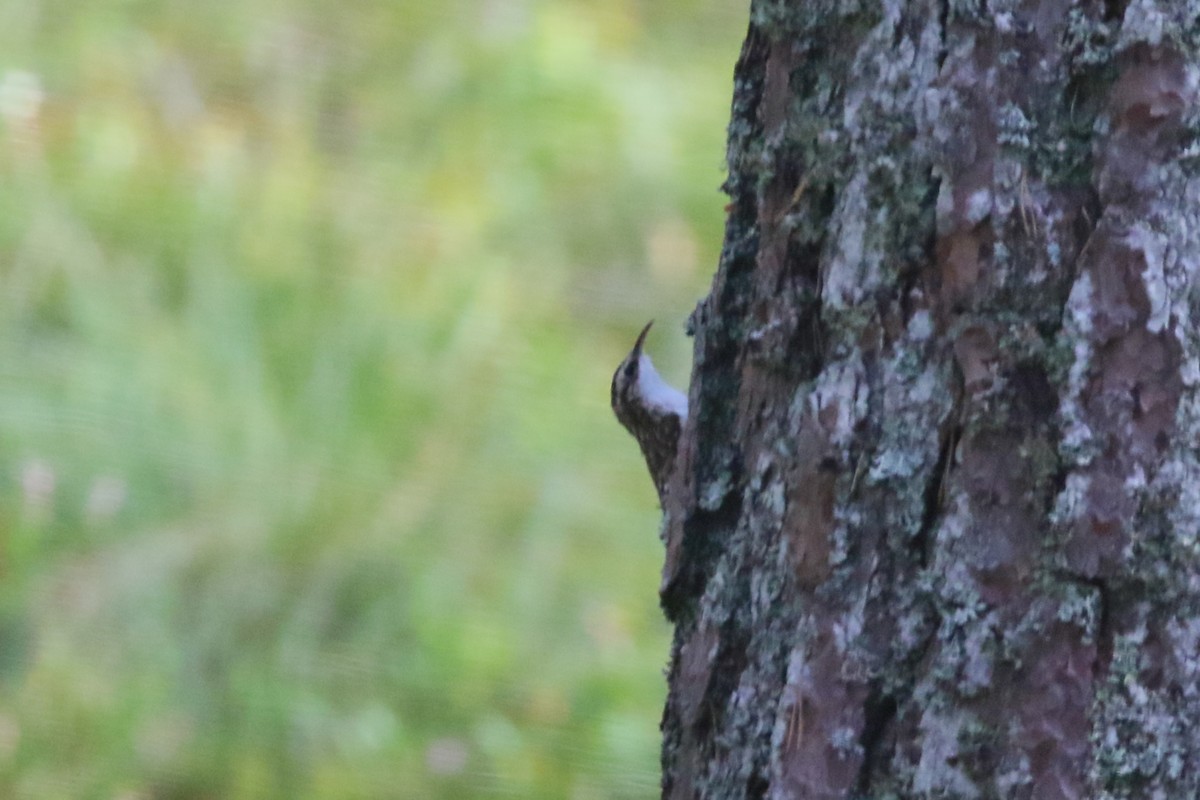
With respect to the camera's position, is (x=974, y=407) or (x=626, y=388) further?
(x=626, y=388)

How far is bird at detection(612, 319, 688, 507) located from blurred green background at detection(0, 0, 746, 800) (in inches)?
25.5

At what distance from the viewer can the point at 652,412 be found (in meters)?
0.90

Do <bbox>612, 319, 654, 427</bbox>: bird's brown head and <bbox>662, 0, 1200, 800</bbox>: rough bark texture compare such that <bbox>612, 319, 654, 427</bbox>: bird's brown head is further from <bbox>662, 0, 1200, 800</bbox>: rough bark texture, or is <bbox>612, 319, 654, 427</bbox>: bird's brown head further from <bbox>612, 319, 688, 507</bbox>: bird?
<bbox>662, 0, 1200, 800</bbox>: rough bark texture

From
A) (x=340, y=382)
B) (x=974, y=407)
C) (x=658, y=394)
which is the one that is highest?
(x=340, y=382)

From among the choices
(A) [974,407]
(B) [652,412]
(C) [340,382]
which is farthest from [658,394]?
(C) [340,382]

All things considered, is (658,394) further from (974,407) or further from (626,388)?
(974,407)

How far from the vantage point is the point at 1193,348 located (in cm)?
60

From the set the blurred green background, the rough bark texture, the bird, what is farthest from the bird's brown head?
the blurred green background

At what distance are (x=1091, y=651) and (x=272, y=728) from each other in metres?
1.06

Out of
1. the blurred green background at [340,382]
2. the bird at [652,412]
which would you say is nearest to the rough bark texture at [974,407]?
the bird at [652,412]

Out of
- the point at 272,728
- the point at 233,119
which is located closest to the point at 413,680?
the point at 272,728

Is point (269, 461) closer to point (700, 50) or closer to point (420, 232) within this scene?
point (420, 232)

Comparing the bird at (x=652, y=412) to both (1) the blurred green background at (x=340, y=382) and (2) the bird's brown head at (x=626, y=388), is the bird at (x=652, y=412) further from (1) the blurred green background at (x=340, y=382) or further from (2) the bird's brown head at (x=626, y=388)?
(1) the blurred green background at (x=340, y=382)

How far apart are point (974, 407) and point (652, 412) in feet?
0.99
